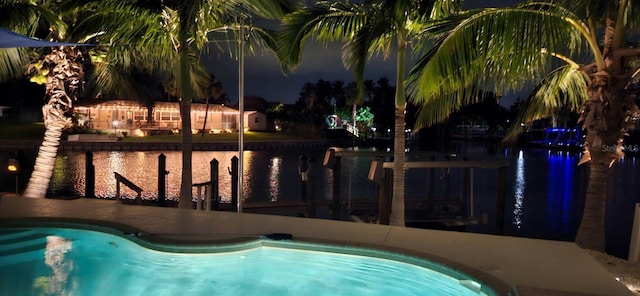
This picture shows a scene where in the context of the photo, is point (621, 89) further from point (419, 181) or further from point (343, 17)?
point (419, 181)

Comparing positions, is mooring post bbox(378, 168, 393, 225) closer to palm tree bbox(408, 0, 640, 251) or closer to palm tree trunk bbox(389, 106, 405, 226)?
palm tree trunk bbox(389, 106, 405, 226)

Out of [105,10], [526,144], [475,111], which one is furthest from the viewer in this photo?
[475,111]

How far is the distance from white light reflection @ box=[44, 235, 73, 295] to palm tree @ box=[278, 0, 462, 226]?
4.22 metres

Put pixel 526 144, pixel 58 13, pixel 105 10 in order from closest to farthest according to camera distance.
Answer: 1. pixel 105 10
2. pixel 58 13
3. pixel 526 144

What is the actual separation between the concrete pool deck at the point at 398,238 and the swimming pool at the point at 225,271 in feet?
0.57

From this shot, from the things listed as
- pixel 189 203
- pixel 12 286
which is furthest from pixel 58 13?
pixel 12 286

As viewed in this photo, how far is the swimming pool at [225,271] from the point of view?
5527 mm

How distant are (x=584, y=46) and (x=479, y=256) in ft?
13.9

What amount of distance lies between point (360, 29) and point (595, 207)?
14.2ft

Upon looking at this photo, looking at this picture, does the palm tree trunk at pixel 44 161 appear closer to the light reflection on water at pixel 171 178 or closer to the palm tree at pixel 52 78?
the palm tree at pixel 52 78

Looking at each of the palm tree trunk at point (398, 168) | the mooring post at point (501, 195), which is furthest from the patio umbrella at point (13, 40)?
the mooring post at point (501, 195)

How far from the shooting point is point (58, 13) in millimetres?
8578

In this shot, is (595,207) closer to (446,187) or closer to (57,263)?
(446,187)

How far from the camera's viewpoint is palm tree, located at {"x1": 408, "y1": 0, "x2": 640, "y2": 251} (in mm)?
5613
